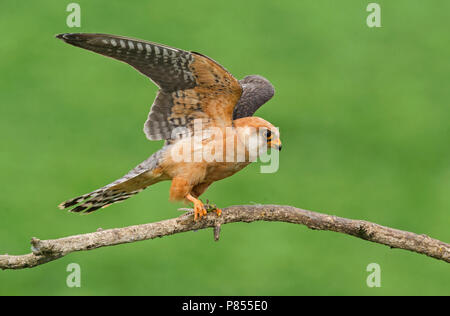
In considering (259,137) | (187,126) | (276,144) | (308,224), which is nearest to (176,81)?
(187,126)

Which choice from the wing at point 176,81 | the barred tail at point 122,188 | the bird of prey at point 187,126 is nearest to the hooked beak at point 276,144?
the bird of prey at point 187,126

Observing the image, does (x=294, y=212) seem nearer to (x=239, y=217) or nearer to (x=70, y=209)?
(x=239, y=217)

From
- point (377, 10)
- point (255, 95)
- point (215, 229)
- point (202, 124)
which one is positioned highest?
point (377, 10)

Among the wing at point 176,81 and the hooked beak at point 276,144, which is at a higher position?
the wing at point 176,81

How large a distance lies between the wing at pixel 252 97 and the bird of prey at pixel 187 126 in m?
0.72

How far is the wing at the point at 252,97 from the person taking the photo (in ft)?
17.9

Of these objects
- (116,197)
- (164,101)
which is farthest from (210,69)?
(116,197)

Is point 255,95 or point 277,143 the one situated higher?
point 255,95

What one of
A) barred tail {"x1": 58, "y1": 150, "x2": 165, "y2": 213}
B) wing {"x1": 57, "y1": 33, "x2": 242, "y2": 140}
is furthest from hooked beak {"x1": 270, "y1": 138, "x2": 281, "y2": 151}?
barred tail {"x1": 58, "y1": 150, "x2": 165, "y2": 213}

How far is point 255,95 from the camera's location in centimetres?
559

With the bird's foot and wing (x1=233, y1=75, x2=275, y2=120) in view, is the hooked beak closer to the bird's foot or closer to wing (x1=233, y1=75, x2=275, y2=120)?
the bird's foot

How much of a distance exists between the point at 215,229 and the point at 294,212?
54 cm

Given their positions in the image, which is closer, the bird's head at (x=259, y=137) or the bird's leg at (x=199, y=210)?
the bird's leg at (x=199, y=210)

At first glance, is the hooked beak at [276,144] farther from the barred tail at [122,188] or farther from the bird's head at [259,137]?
the barred tail at [122,188]
